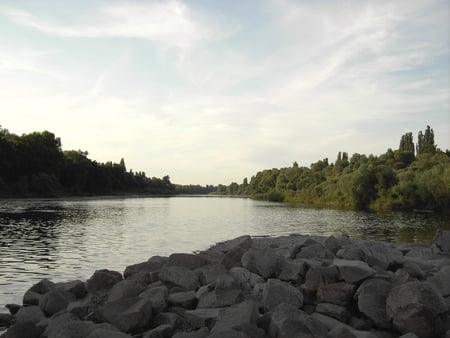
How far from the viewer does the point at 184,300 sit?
12344mm

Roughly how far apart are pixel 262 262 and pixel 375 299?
3.84m

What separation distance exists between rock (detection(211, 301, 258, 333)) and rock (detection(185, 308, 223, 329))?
32 cm

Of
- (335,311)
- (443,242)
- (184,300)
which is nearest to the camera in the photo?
(335,311)

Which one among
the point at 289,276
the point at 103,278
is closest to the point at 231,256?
the point at 289,276

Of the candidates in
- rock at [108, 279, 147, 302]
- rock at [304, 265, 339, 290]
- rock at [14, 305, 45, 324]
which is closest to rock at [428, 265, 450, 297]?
rock at [304, 265, 339, 290]

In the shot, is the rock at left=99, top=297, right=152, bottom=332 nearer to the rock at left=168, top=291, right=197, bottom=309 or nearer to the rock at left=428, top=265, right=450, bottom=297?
the rock at left=168, top=291, right=197, bottom=309

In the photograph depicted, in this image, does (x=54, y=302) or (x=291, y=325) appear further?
(x=54, y=302)

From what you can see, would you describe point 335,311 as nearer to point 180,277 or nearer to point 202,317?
point 202,317

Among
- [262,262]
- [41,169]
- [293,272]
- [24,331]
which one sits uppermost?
[41,169]

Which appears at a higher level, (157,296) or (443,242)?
(443,242)

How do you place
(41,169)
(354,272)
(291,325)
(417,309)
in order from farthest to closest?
(41,169) < (354,272) < (417,309) < (291,325)

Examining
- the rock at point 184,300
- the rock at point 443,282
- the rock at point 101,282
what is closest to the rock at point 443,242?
the rock at point 443,282

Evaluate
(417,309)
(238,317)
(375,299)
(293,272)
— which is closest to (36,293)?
(238,317)

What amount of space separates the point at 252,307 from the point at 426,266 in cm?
751
